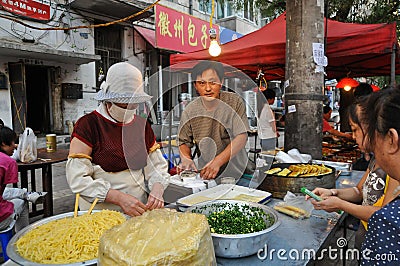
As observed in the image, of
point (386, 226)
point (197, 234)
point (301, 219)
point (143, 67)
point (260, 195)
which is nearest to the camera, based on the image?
point (197, 234)

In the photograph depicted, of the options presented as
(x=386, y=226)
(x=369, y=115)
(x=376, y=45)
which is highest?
(x=376, y=45)

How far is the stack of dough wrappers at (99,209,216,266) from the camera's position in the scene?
0.78 metres

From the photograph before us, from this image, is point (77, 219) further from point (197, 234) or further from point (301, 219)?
point (301, 219)

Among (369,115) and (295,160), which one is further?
(295,160)

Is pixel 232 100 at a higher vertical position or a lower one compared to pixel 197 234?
higher

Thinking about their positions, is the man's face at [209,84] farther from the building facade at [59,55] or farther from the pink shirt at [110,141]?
the building facade at [59,55]

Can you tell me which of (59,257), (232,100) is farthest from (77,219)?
(232,100)

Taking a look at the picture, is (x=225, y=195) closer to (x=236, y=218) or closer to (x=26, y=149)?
(x=236, y=218)

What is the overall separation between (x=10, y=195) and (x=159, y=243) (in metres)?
2.85

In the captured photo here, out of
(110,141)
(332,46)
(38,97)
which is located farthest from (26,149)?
(38,97)

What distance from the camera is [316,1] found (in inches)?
114

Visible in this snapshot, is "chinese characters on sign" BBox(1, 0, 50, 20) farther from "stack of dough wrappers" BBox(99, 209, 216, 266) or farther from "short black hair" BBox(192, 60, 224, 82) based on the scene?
"stack of dough wrappers" BBox(99, 209, 216, 266)

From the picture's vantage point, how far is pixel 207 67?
7.70 ft

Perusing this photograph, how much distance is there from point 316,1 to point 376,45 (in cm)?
102
